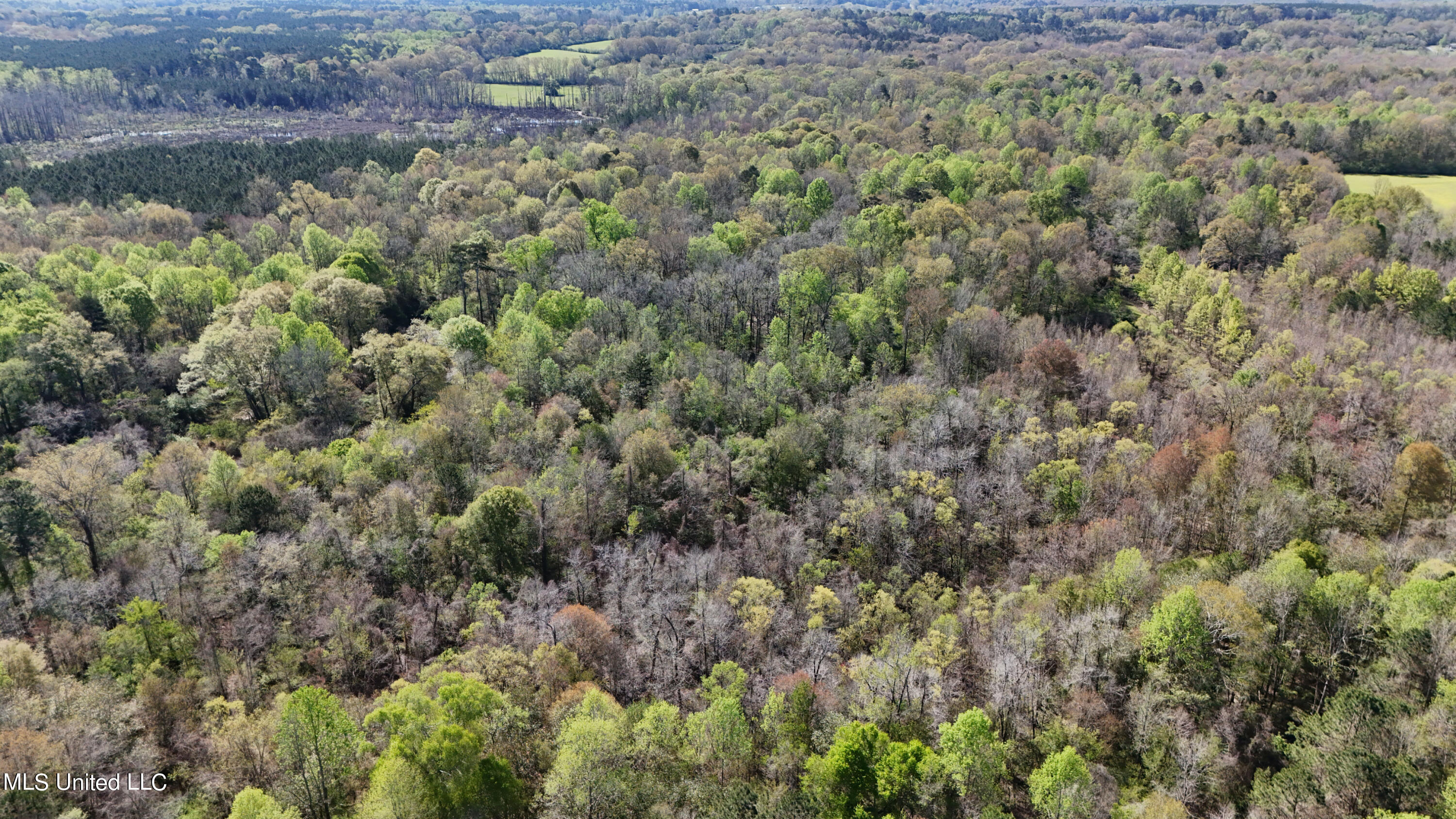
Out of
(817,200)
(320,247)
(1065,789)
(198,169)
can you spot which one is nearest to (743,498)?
(1065,789)

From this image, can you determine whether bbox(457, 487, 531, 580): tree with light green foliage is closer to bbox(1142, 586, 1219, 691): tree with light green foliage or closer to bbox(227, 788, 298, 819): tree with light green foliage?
bbox(227, 788, 298, 819): tree with light green foliage

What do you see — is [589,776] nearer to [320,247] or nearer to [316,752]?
[316,752]

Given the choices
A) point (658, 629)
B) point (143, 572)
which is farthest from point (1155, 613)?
point (143, 572)

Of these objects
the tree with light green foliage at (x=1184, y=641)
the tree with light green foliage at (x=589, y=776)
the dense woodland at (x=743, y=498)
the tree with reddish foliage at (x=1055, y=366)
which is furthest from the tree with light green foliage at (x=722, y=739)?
the tree with reddish foliage at (x=1055, y=366)

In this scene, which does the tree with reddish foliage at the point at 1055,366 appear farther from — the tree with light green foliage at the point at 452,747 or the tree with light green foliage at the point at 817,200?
the tree with light green foliage at the point at 452,747

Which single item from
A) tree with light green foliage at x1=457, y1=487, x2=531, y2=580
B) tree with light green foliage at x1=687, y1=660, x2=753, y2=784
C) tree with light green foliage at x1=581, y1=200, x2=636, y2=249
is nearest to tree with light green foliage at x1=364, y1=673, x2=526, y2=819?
tree with light green foliage at x1=687, y1=660, x2=753, y2=784
